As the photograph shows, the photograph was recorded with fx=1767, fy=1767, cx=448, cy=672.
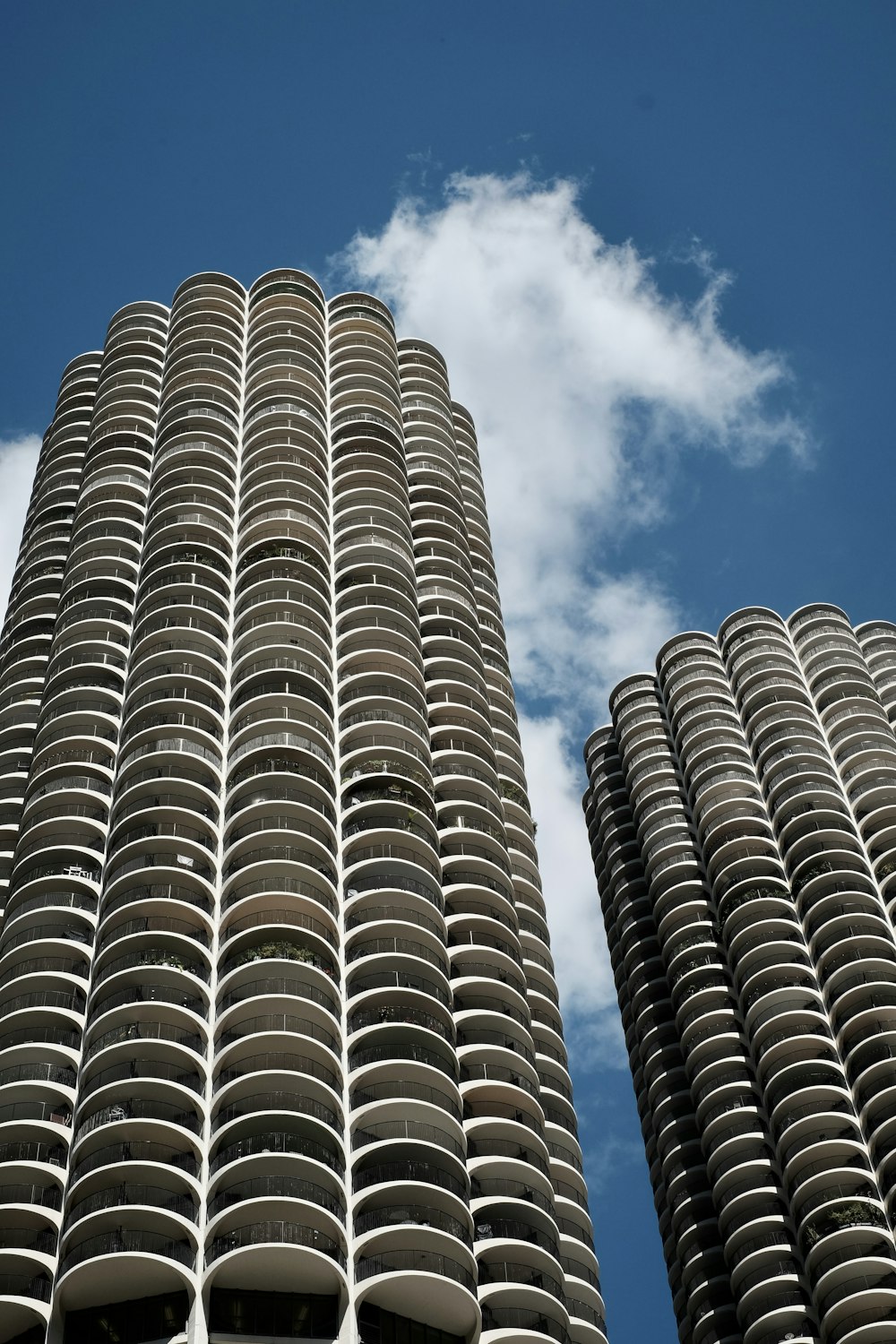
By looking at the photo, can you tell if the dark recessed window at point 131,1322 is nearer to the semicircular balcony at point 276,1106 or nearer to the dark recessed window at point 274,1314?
the dark recessed window at point 274,1314

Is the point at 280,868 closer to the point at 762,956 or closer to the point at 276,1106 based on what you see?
the point at 276,1106

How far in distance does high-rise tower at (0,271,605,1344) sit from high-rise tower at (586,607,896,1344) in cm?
1397

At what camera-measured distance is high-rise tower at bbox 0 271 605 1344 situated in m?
47.9

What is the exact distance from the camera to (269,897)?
57719mm

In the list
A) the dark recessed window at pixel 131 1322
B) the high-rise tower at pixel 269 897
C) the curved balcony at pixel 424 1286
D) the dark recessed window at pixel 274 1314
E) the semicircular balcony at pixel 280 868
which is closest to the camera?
the dark recessed window at pixel 274 1314

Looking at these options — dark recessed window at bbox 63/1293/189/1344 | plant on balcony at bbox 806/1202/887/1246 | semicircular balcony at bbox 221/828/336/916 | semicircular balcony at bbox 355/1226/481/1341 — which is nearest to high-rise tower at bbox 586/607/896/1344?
plant on balcony at bbox 806/1202/887/1246

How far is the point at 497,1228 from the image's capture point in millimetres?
52625

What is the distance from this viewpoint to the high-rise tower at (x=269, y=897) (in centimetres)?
4794

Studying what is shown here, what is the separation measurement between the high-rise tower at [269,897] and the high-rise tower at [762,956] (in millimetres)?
13967

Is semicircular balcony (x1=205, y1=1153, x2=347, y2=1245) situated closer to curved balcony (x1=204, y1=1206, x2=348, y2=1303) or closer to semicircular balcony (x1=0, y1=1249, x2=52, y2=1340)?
curved balcony (x1=204, y1=1206, x2=348, y2=1303)

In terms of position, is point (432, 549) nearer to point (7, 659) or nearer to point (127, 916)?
point (7, 659)

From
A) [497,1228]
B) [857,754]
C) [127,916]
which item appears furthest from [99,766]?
[857,754]

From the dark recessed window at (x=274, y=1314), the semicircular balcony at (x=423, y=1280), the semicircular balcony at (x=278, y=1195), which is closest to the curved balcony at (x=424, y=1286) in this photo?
the semicircular balcony at (x=423, y=1280)

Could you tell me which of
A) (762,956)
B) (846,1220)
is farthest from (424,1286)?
(762,956)
